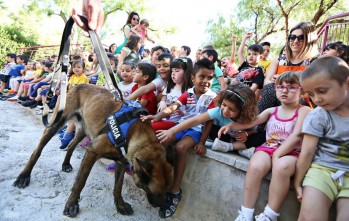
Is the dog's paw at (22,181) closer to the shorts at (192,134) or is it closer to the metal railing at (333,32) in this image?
the shorts at (192,134)

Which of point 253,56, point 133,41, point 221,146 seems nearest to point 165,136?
point 221,146

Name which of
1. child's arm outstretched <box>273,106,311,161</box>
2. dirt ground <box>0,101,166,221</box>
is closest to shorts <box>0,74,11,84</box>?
dirt ground <box>0,101,166,221</box>

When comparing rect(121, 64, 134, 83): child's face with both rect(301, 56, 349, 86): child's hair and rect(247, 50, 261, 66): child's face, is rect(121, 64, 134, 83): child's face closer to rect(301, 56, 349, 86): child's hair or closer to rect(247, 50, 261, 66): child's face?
rect(247, 50, 261, 66): child's face

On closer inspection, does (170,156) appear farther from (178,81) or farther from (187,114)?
(178,81)

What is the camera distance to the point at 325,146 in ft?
7.14

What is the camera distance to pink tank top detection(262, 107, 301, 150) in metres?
2.65

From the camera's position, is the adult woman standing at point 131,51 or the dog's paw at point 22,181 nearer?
the dog's paw at point 22,181

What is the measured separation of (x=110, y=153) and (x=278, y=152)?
1845 mm

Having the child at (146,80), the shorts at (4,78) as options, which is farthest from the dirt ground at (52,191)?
the shorts at (4,78)

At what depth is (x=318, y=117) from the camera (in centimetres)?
220

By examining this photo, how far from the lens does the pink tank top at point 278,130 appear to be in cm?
265

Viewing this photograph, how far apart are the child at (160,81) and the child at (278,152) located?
1.70 meters

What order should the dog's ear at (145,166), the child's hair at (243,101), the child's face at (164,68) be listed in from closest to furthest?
the dog's ear at (145,166), the child's hair at (243,101), the child's face at (164,68)

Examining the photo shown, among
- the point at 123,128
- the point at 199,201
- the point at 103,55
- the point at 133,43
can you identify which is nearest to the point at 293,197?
the point at 199,201
